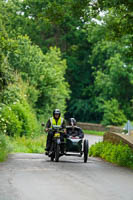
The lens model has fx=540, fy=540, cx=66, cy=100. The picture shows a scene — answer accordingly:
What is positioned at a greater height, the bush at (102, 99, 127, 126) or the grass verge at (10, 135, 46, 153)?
the bush at (102, 99, 127, 126)

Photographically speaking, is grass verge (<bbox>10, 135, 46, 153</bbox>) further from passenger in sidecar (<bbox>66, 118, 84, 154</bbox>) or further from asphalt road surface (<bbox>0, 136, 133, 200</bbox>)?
asphalt road surface (<bbox>0, 136, 133, 200</bbox>)

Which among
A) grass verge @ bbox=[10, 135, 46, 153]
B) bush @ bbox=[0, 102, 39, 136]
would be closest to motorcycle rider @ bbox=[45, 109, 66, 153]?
grass verge @ bbox=[10, 135, 46, 153]

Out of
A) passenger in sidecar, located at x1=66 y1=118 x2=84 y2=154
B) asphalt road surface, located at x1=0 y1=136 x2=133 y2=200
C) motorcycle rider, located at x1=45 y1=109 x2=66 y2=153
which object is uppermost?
motorcycle rider, located at x1=45 y1=109 x2=66 y2=153

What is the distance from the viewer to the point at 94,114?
6378 centimetres

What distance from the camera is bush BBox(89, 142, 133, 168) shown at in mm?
16828

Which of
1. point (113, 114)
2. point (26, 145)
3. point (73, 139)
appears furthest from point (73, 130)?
point (113, 114)

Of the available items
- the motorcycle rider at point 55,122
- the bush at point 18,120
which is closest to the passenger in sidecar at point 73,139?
the motorcycle rider at point 55,122

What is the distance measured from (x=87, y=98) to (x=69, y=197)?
56766 millimetres

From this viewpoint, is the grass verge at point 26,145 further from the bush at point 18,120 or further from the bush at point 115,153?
the bush at point 115,153

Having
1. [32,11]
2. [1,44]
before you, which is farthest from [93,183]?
[32,11]

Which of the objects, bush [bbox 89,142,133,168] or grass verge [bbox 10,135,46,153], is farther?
grass verge [bbox 10,135,46,153]

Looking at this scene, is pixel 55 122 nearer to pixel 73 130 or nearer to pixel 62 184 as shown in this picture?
pixel 73 130

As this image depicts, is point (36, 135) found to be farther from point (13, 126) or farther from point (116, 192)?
point (116, 192)

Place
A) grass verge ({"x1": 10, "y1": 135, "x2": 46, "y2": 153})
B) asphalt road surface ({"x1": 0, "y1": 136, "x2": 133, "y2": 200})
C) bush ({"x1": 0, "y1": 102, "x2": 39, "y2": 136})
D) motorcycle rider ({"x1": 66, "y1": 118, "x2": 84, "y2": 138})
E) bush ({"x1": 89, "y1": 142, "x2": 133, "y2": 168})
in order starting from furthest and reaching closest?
bush ({"x1": 0, "y1": 102, "x2": 39, "y2": 136}) → grass verge ({"x1": 10, "y1": 135, "x2": 46, "y2": 153}) → motorcycle rider ({"x1": 66, "y1": 118, "x2": 84, "y2": 138}) → bush ({"x1": 89, "y1": 142, "x2": 133, "y2": 168}) → asphalt road surface ({"x1": 0, "y1": 136, "x2": 133, "y2": 200})
